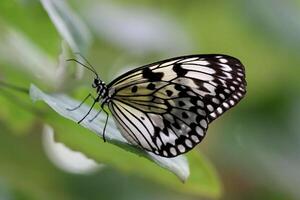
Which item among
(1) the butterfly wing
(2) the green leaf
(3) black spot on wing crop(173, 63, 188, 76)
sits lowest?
(1) the butterfly wing

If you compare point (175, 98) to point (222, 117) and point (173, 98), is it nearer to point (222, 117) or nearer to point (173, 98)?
point (173, 98)

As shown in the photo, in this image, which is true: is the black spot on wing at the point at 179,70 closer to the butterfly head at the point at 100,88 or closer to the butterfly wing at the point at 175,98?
the butterfly wing at the point at 175,98

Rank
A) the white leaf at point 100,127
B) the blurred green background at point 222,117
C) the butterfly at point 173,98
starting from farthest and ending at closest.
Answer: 1. the blurred green background at point 222,117
2. the butterfly at point 173,98
3. the white leaf at point 100,127

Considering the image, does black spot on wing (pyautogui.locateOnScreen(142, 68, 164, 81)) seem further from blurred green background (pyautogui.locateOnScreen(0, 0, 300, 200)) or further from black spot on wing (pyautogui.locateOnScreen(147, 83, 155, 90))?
blurred green background (pyautogui.locateOnScreen(0, 0, 300, 200))

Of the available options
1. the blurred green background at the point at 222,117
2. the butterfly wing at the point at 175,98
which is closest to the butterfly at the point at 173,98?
the butterfly wing at the point at 175,98

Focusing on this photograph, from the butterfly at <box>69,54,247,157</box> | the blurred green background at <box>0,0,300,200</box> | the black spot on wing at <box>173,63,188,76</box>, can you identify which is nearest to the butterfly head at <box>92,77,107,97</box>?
the butterfly at <box>69,54,247,157</box>

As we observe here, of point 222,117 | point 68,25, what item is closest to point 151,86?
point 68,25
